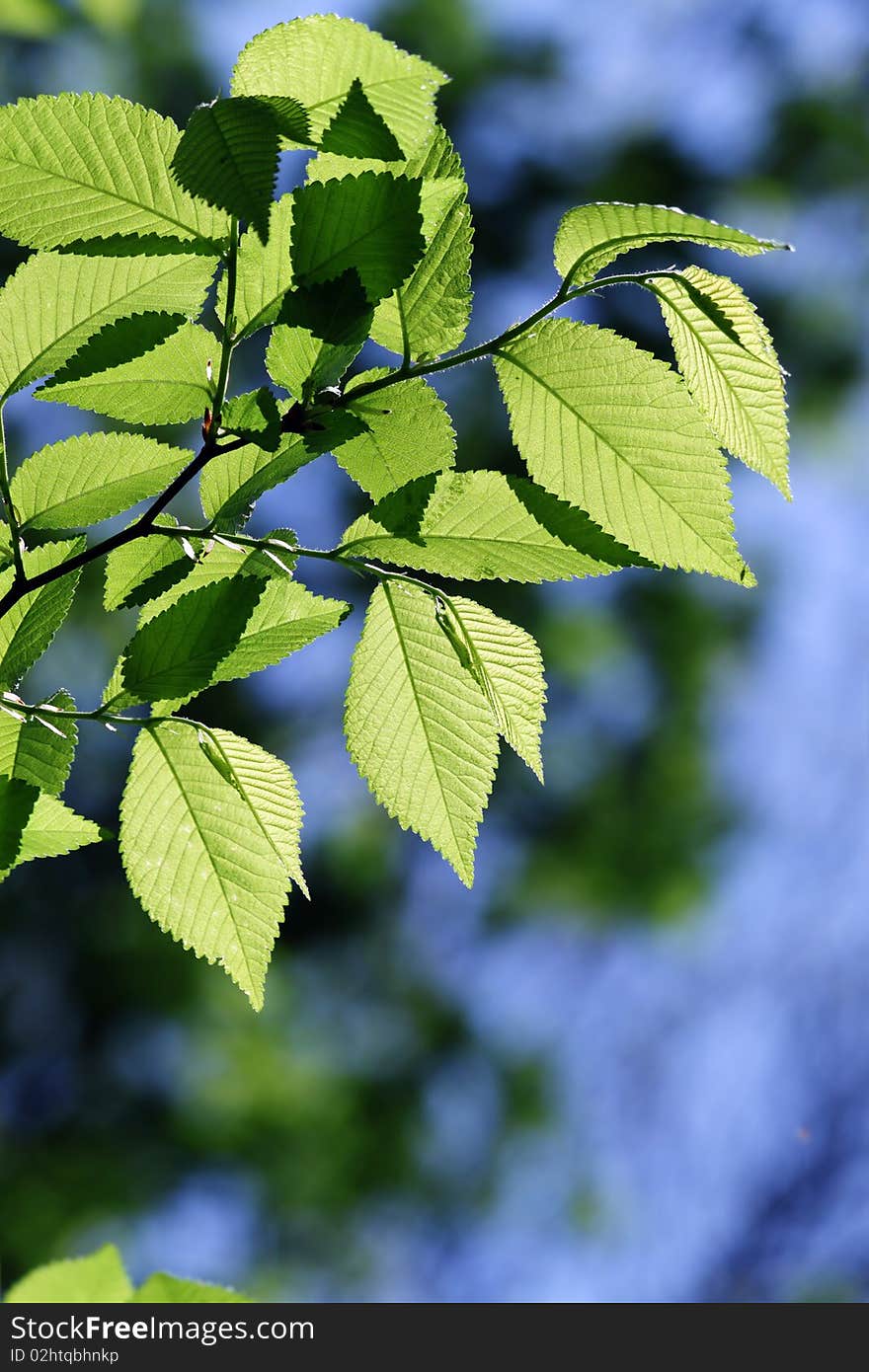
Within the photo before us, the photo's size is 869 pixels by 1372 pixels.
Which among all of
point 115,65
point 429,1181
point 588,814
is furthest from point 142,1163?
point 115,65

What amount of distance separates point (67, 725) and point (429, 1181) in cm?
342

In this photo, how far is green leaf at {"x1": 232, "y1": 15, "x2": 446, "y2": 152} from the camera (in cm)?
36

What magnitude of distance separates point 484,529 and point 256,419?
0.31 ft

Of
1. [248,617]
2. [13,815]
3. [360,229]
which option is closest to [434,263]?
[360,229]

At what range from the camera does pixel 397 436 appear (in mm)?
394

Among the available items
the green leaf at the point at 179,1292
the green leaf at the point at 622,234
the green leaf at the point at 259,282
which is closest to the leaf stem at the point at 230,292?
the green leaf at the point at 259,282

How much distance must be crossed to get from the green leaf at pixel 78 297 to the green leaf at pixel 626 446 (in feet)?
0.39

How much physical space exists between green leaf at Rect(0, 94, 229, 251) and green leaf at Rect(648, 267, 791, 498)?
0.55 ft

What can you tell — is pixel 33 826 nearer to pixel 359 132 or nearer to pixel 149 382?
pixel 149 382

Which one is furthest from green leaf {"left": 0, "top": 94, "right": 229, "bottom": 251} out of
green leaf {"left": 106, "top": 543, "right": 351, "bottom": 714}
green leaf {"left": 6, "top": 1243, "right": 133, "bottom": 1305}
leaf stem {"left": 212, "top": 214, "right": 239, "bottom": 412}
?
green leaf {"left": 6, "top": 1243, "right": 133, "bottom": 1305}

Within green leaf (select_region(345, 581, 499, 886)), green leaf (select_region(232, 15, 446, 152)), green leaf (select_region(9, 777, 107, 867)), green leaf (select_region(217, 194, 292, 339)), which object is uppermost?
green leaf (select_region(232, 15, 446, 152))

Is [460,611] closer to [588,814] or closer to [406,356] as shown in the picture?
[406,356]

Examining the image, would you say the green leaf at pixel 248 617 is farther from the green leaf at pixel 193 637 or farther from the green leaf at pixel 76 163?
the green leaf at pixel 76 163

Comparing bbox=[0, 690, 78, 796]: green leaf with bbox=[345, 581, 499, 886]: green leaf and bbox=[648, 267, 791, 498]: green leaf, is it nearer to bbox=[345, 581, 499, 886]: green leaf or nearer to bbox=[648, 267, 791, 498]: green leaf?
bbox=[345, 581, 499, 886]: green leaf
